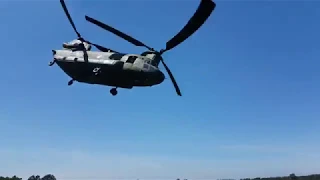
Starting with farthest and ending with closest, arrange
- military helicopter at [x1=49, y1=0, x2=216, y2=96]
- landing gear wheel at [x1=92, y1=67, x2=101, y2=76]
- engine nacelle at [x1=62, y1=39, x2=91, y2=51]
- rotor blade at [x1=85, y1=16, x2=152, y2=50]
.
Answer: engine nacelle at [x1=62, y1=39, x2=91, y2=51], landing gear wheel at [x1=92, y1=67, x2=101, y2=76], rotor blade at [x1=85, y1=16, x2=152, y2=50], military helicopter at [x1=49, y1=0, x2=216, y2=96]

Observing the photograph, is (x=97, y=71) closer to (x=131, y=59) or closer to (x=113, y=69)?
(x=113, y=69)

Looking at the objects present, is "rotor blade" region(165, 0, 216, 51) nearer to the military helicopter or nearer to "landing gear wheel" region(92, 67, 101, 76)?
the military helicopter

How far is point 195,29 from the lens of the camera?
19219 mm

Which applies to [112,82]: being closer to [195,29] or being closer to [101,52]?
[101,52]

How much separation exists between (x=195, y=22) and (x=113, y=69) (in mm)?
6857

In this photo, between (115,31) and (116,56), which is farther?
(116,56)

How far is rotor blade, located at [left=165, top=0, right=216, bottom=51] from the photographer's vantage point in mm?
17141

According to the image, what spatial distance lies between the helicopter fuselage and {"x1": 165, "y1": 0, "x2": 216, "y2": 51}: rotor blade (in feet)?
7.71

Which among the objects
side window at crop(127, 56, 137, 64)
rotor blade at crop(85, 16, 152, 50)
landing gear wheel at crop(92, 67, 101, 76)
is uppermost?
rotor blade at crop(85, 16, 152, 50)

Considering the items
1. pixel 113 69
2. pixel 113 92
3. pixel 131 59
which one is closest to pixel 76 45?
pixel 113 92

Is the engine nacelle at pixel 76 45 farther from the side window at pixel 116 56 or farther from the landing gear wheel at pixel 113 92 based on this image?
the landing gear wheel at pixel 113 92

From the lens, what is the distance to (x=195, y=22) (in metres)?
18.5

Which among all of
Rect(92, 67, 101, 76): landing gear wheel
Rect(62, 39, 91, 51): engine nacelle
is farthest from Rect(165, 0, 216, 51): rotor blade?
Rect(62, 39, 91, 51): engine nacelle

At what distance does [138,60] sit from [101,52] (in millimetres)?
3727
